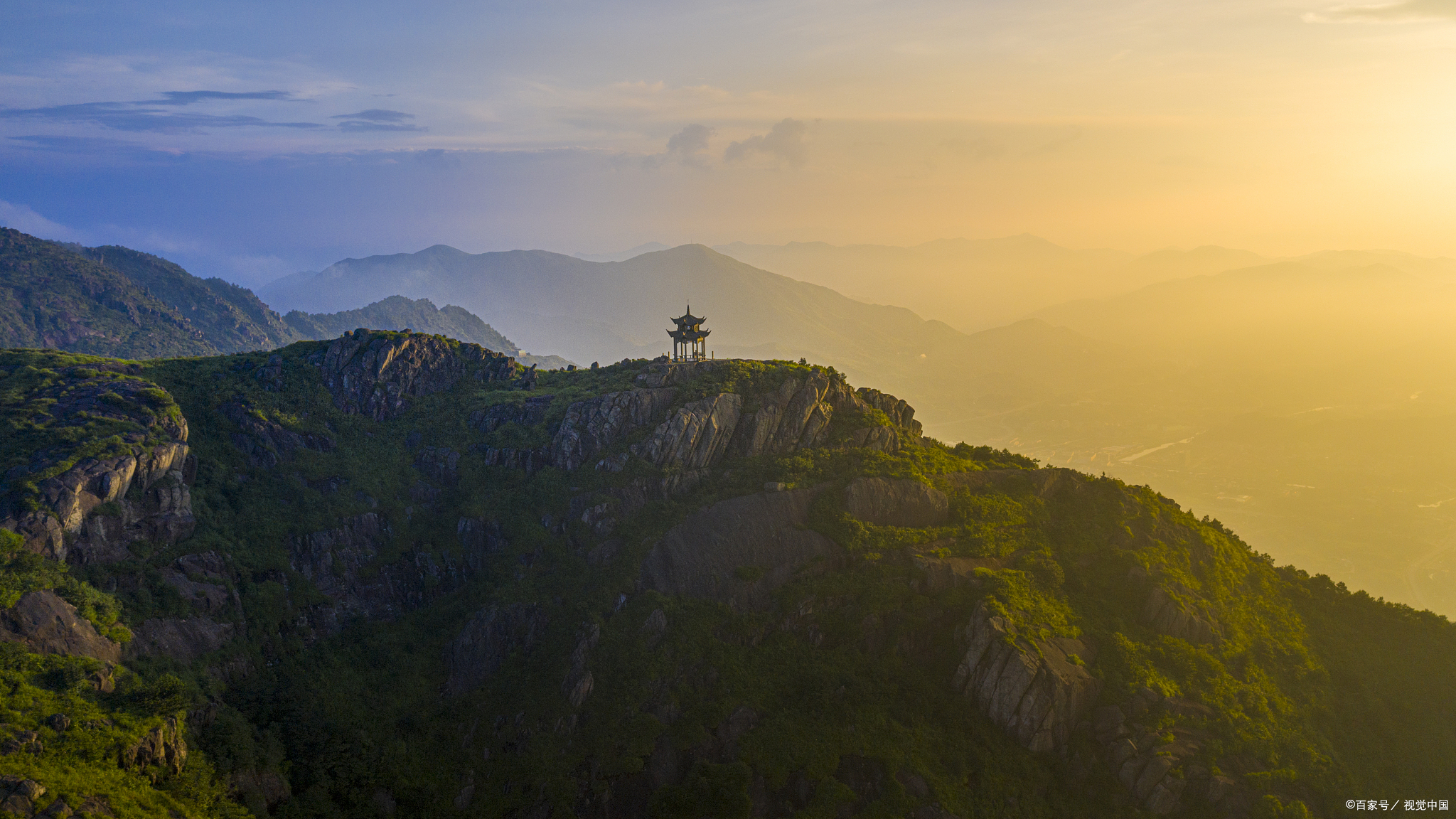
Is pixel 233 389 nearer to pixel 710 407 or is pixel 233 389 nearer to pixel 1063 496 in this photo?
pixel 710 407

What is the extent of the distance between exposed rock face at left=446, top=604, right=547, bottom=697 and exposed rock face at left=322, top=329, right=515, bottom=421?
1223 inches

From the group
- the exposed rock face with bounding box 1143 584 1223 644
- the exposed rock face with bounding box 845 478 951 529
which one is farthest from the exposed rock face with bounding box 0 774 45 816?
the exposed rock face with bounding box 1143 584 1223 644

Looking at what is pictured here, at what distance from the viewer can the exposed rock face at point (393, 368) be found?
3066 inches

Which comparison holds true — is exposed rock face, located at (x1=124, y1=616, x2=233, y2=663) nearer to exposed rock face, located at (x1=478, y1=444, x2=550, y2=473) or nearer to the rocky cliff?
the rocky cliff

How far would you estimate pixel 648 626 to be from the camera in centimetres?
5388

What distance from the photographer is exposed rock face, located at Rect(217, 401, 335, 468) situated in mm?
66062

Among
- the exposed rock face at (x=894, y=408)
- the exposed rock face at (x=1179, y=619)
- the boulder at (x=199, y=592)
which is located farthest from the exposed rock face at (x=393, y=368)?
the exposed rock face at (x=1179, y=619)

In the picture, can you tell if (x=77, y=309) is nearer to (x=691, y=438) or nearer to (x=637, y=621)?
(x=691, y=438)

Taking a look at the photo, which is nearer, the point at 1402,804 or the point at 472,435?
the point at 1402,804

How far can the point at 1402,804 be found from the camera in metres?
45.8

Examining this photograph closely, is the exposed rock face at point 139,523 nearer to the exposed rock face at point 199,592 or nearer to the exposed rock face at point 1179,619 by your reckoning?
the exposed rock face at point 199,592

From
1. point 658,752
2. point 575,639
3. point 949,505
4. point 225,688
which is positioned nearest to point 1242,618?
point 949,505

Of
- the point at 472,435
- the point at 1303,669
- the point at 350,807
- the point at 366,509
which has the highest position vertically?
the point at 472,435

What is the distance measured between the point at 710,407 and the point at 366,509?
107ft
